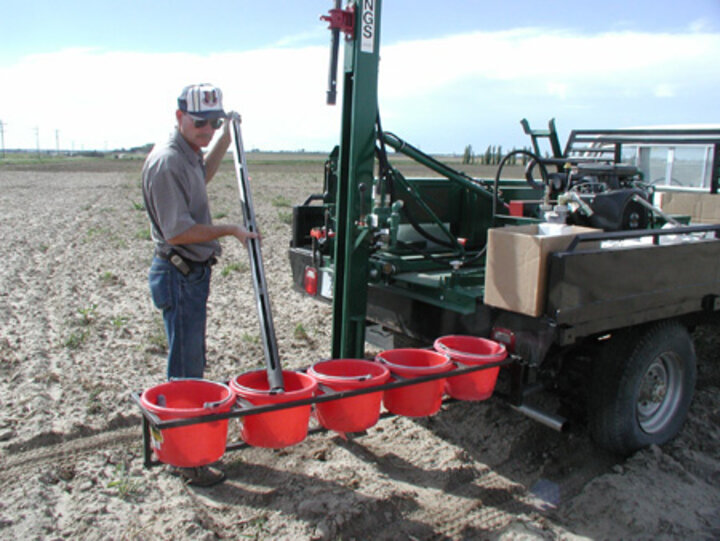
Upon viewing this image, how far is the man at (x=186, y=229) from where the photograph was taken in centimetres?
332

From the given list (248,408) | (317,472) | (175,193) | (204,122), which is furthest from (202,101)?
(317,472)

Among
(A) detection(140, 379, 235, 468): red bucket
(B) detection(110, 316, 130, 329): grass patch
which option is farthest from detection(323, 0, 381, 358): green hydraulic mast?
(B) detection(110, 316, 130, 329): grass patch

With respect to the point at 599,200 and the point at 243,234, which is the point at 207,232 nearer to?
the point at 243,234

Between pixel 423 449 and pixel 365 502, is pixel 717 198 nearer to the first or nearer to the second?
pixel 423 449

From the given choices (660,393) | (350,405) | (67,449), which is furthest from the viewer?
(660,393)

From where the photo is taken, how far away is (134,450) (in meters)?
3.81

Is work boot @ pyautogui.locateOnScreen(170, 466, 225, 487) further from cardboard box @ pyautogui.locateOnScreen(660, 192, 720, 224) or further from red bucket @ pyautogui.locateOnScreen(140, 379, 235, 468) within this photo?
cardboard box @ pyautogui.locateOnScreen(660, 192, 720, 224)

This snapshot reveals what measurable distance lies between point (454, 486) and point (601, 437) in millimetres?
887

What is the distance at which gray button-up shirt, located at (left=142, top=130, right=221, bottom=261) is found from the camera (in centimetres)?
Result: 332

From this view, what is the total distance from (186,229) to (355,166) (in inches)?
45.1

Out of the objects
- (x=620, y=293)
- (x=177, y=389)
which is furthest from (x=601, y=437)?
(x=177, y=389)

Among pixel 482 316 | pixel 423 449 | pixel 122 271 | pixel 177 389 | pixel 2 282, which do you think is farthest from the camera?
pixel 122 271

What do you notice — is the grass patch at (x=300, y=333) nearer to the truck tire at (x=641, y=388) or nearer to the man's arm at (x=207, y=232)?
the man's arm at (x=207, y=232)

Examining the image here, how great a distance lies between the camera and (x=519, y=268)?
3.31m
